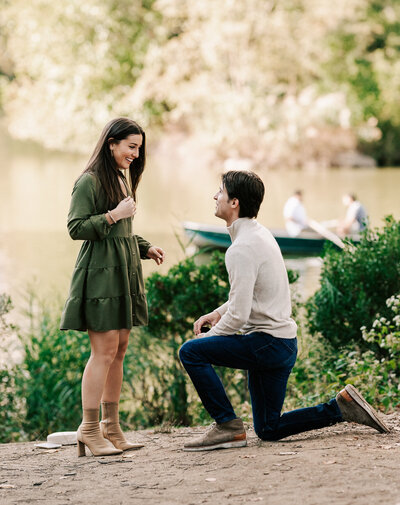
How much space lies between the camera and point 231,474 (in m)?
3.64

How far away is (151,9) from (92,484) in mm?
31019

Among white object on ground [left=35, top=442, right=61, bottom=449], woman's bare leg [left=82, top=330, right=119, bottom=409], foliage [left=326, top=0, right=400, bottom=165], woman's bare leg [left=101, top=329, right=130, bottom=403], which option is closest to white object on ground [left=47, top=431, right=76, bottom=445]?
white object on ground [left=35, top=442, right=61, bottom=449]

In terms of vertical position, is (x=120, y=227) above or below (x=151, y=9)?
below

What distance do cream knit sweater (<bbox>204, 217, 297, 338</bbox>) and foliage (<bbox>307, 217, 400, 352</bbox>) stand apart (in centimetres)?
216

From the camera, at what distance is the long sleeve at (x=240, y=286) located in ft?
12.5

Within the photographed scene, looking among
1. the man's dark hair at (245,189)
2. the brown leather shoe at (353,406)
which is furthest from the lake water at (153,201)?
the man's dark hair at (245,189)

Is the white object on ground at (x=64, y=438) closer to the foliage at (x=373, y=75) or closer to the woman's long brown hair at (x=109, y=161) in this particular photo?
the woman's long brown hair at (x=109, y=161)

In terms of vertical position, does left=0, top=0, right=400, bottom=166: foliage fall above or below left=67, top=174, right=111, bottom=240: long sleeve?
above

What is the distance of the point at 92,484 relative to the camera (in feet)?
12.3

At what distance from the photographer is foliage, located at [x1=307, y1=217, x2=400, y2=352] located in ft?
19.9

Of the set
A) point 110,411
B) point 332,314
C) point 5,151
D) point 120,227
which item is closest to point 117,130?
point 120,227

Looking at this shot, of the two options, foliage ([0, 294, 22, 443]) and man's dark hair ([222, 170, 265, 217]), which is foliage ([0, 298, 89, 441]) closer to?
foliage ([0, 294, 22, 443])

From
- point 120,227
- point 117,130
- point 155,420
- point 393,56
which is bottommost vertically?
point 155,420

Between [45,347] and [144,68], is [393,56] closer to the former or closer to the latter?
[144,68]
